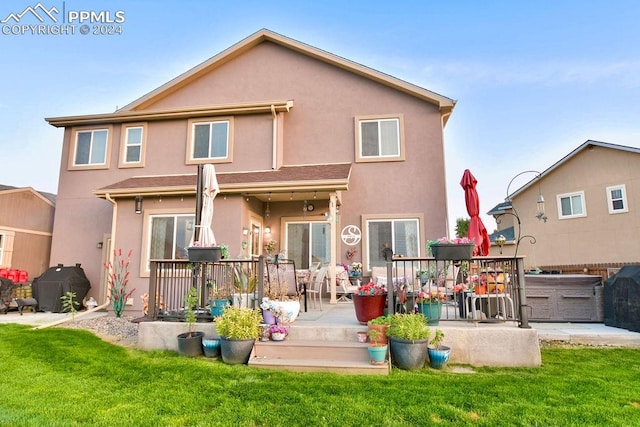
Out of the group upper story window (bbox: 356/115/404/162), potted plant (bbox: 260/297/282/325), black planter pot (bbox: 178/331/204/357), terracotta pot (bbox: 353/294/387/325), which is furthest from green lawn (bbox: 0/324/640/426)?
upper story window (bbox: 356/115/404/162)

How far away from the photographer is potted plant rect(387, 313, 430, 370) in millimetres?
4574

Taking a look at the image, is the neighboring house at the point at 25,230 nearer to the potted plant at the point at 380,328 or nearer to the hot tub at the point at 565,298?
the potted plant at the point at 380,328

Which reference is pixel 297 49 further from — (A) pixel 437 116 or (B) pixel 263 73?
(A) pixel 437 116

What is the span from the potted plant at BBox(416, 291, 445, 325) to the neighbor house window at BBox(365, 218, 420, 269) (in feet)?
13.6

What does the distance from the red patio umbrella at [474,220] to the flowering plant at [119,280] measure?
790 centimetres

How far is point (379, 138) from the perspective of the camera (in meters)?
10.2

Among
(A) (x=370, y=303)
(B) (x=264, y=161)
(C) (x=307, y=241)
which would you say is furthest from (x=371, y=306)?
(B) (x=264, y=161)

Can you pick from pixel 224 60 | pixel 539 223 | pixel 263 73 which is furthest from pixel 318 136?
pixel 539 223

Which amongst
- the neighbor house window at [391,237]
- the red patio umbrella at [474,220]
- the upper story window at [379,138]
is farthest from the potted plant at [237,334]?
the upper story window at [379,138]

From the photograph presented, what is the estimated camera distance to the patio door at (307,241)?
32.8ft

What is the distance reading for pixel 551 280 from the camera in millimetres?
6883

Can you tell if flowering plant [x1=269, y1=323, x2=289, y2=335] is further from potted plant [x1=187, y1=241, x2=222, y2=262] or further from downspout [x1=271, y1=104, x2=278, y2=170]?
downspout [x1=271, y1=104, x2=278, y2=170]

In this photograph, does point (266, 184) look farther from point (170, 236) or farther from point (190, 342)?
point (190, 342)

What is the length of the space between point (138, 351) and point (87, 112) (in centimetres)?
881
